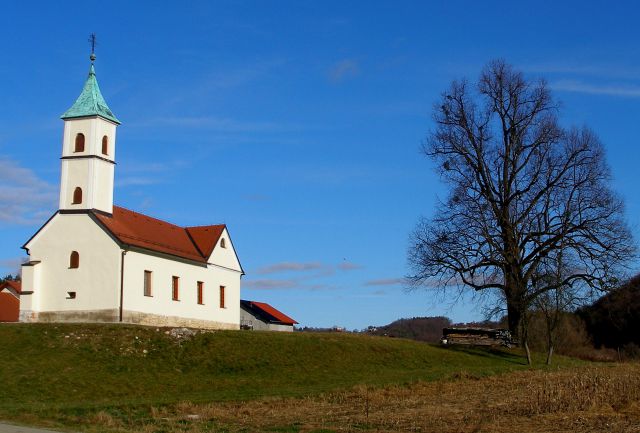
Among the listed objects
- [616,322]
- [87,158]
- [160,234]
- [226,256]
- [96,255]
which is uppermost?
[87,158]

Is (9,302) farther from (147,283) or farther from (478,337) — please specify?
(478,337)

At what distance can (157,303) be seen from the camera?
145 feet

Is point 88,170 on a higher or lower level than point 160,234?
higher

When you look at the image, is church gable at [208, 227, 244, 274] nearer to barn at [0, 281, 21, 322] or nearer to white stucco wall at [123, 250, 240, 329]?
white stucco wall at [123, 250, 240, 329]

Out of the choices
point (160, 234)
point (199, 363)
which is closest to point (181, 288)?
point (160, 234)

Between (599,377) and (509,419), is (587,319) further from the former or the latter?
(509,419)

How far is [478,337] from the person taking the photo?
45844mm

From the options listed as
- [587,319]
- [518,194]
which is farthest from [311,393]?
[587,319]

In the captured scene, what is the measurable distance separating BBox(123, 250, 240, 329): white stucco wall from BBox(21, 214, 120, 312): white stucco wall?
0.99 m

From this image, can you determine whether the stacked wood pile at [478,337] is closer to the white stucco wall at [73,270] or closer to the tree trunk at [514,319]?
the tree trunk at [514,319]

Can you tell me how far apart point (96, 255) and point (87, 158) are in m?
5.69

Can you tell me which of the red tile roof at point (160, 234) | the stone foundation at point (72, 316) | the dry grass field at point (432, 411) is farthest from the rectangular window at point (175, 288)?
the dry grass field at point (432, 411)

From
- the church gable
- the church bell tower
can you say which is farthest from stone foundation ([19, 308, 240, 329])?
the church gable

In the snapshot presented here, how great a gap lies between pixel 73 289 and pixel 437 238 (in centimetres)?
2057
